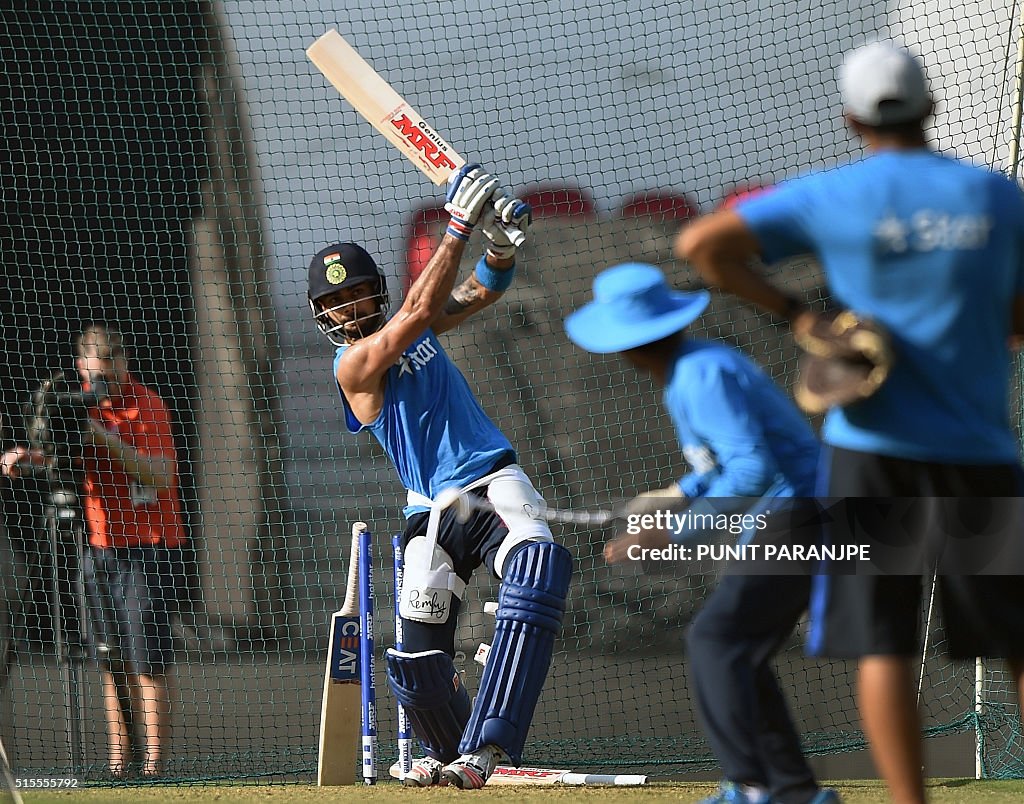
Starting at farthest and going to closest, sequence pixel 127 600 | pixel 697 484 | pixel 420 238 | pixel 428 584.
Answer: pixel 420 238, pixel 127 600, pixel 428 584, pixel 697 484

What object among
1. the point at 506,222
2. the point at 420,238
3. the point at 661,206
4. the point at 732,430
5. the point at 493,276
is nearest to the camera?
the point at 732,430

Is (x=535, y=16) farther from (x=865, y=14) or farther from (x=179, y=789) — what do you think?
(x=179, y=789)

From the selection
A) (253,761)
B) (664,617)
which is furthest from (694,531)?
(664,617)

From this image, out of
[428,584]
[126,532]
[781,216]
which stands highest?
[781,216]

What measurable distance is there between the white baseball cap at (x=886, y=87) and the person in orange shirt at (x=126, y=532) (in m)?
3.54

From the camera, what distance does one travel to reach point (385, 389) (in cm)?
430

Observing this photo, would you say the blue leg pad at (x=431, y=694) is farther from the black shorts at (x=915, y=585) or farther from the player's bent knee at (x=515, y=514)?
the black shorts at (x=915, y=585)

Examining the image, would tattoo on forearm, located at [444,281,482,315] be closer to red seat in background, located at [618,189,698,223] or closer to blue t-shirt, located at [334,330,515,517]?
blue t-shirt, located at [334,330,515,517]

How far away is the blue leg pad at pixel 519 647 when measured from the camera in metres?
3.99

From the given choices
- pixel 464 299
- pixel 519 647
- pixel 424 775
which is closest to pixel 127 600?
pixel 424 775

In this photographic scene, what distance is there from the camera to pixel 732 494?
9.30 ft

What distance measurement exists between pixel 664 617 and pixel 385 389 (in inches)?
144

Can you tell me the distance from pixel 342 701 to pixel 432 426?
3.56 feet

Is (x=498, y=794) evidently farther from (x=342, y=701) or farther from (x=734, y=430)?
(x=734, y=430)
